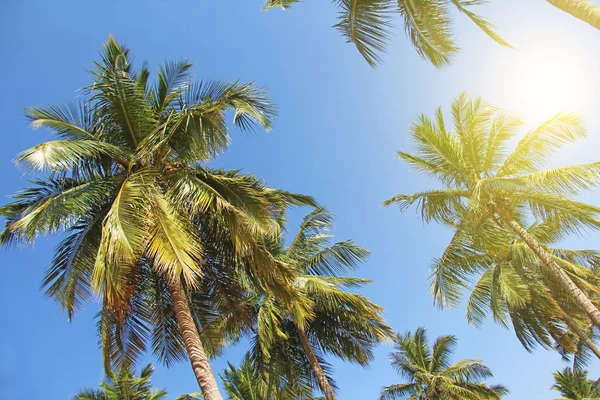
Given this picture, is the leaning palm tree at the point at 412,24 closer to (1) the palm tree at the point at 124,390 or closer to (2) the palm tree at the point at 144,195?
(2) the palm tree at the point at 144,195

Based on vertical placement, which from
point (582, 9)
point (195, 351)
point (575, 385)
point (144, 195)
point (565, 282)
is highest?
point (144, 195)

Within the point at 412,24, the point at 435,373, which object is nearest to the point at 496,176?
the point at 412,24

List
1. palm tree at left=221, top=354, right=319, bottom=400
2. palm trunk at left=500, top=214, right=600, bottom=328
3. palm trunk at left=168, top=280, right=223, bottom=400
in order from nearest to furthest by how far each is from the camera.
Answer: palm trunk at left=168, top=280, right=223, bottom=400 < palm trunk at left=500, top=214, right=600, bottom=328 < palm tree at left=221, top=354, right=319, bottom=400

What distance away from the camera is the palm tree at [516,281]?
13367 millimetres

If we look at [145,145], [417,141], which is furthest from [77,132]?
[417,141]

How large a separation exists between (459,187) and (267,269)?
314 inches

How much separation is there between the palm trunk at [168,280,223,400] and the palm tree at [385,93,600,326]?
7.93 meters

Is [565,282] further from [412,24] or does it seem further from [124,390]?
[124,390]

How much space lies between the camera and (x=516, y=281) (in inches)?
578

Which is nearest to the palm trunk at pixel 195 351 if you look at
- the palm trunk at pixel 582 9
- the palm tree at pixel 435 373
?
the palm trunk at pixel 582 9

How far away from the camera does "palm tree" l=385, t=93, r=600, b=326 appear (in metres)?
10.8

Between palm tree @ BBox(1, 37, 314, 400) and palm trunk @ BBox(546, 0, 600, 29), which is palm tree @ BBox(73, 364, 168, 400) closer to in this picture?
palm tree @ BBox(1, 37, 314, 400)

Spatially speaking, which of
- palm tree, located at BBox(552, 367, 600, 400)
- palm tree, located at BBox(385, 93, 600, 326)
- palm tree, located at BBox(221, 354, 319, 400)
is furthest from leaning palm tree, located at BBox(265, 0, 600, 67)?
palm tree, located at BBox(552, 367, 600, 400)

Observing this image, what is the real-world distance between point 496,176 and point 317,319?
7.36m
